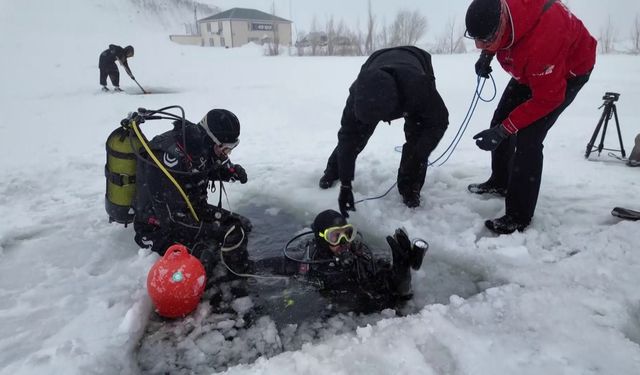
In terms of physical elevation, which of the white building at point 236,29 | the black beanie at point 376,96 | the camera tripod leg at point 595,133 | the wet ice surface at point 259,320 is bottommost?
the wet ice surface at point 259,320

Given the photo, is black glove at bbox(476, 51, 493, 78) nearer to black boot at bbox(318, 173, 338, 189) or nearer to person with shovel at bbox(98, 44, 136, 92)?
black boot at bbox(318, 173, 338, 189)

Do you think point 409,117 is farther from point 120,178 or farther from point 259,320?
point 120,178

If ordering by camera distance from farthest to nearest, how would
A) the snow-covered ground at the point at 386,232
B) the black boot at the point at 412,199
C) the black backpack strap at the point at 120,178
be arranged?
the black boot at the point at 412,199 → the black backpack strap at the point at 120,178 → the snow-covered ground at the point at 386,232

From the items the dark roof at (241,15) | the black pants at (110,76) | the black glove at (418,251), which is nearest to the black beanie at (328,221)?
the black glove at (418,251)

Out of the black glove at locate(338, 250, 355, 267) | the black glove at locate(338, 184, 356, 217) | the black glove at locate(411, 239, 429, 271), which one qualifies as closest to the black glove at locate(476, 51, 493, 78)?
A: the black glove at locate(338, 184, 356, 217)

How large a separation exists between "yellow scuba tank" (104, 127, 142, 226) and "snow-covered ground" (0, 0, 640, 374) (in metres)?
0.43

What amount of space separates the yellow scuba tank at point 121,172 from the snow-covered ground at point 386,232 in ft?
1.40

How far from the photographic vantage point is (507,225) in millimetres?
3137

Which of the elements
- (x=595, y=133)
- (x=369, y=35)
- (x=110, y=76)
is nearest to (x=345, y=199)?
(x=595, y=133)

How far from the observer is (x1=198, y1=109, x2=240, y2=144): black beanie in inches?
116

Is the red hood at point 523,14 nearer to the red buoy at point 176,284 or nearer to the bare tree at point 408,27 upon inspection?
the red buoy at point 176,284

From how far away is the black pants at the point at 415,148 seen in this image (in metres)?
3.45

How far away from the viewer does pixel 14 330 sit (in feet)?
7.92

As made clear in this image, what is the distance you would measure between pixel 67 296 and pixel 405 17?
1364 inches
